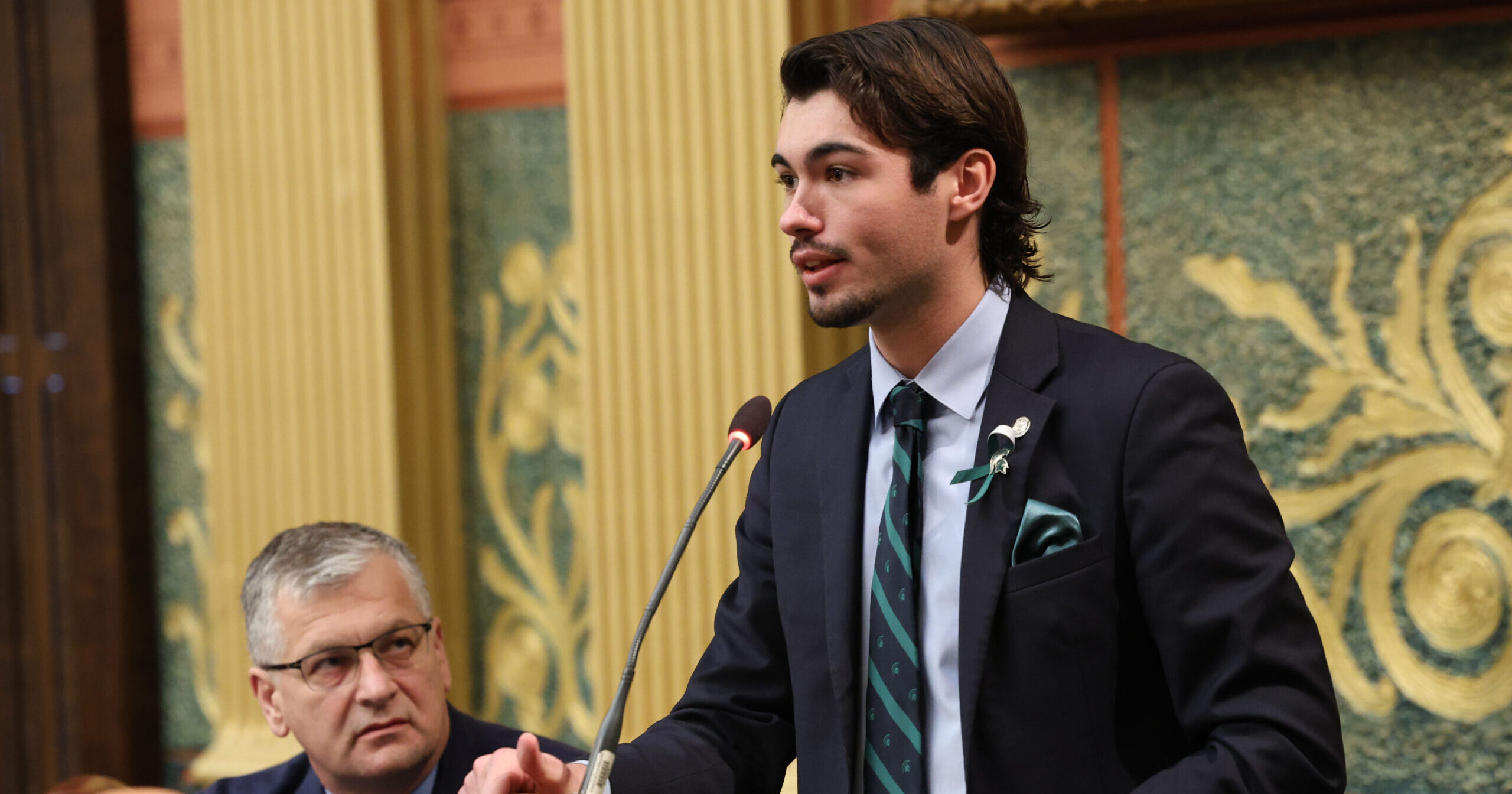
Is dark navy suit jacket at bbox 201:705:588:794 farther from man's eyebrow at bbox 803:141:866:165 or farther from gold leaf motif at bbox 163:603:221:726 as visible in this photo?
gold leaf motif at bbox 163:603:221:726

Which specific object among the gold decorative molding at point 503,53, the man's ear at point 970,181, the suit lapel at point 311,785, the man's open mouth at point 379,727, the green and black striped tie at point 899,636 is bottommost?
the suit lapel at point 311,785

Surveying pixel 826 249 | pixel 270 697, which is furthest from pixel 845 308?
pixel 270 697

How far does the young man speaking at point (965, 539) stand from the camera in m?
1.31

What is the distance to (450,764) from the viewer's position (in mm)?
2180

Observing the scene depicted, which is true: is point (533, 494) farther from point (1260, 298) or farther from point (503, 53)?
point (1260, 298)

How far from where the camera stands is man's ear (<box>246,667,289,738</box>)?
2.20 m

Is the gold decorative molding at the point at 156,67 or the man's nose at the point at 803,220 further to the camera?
the gold decorative molding at the point at 156,67

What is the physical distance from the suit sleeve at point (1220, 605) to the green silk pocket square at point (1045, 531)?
0.06 meters

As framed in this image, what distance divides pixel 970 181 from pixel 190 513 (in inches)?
105

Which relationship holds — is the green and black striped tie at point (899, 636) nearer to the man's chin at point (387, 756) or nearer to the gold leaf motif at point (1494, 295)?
the man's chin at point (387, 756)

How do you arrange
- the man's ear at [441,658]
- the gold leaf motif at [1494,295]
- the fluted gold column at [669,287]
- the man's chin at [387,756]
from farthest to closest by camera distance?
the fluted gold column at [669,287]
the gold leaf motif at [1494,295]
the man's ear at [441,658]
the man's chin at [387,756]

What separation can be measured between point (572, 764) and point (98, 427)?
2.48 meters

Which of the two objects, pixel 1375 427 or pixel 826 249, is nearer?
pixel 826 249

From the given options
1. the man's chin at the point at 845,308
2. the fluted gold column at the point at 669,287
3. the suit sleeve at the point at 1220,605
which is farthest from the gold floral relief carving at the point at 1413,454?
the man's chin at the point at 845,308
